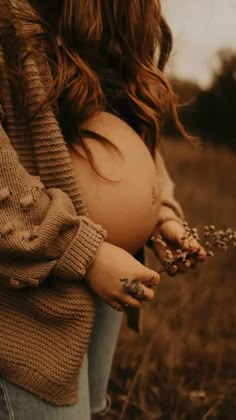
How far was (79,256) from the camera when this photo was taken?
3.98 feet

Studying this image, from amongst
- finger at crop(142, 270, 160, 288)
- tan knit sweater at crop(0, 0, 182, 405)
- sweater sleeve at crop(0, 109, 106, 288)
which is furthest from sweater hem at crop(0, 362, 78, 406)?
finger at crop(142, 270, 160, 288)

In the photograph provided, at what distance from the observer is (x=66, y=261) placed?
3.96ft

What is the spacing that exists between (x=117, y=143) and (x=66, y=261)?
390 millimetres

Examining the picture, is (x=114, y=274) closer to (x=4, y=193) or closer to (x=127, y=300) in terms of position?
(x=127, y=300)

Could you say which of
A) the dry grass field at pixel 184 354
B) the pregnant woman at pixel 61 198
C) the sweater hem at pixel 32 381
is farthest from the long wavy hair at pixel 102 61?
the dry grass field at pixel 184 354

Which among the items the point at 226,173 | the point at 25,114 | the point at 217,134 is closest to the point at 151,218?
the point at 25,114

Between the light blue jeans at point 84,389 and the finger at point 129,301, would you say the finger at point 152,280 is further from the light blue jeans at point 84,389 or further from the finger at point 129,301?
the light blue jeans at point 84,389

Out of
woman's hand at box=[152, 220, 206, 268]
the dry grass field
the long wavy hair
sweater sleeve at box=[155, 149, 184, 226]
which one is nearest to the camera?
the long wavy hair

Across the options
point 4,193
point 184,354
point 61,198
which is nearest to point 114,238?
point 61,198

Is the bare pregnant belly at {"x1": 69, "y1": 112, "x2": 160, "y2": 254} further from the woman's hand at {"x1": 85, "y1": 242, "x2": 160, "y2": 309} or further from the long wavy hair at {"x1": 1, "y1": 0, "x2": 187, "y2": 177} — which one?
the woman's hand at {"x1": 85, "y1": 242, "x2": 160, "y2": 309}

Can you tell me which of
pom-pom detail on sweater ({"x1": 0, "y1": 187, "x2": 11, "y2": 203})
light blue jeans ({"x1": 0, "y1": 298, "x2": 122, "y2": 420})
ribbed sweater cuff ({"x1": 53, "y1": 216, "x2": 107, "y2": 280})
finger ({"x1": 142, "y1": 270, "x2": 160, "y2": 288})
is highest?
pom-pom detail on sweater ({"x1": 0, "y1": 187, "x2": 11, "y2": 203})

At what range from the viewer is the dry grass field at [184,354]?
228 cm

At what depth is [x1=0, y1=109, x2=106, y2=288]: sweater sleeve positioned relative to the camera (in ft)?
3.83

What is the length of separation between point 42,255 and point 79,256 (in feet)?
0.25
